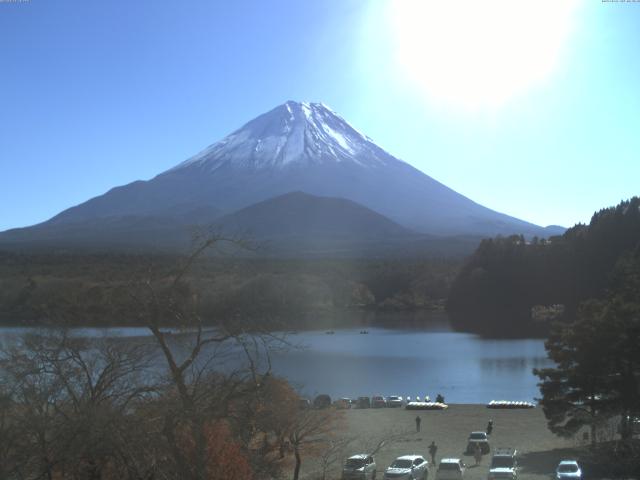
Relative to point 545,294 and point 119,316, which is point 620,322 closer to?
point 119,316

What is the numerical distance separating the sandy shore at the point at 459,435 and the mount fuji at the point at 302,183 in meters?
79.1

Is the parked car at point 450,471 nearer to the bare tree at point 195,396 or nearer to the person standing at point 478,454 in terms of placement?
the person standing at point 478,454

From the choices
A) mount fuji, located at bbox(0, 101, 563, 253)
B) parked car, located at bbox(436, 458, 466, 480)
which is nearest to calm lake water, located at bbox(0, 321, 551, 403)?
parked car, located at bbox(436, 458, 466, 480)

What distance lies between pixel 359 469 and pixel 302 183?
4093 inches

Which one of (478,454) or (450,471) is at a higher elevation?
(450,471)

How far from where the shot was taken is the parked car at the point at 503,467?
894cm

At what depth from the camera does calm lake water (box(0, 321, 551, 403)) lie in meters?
21.8

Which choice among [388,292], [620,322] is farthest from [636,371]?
[388,292]

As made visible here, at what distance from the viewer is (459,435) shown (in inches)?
558

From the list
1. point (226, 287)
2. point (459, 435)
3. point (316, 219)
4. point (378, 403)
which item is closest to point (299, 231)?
point (316, 219)

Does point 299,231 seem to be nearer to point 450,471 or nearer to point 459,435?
point 459,435

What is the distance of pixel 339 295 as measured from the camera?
163 feet

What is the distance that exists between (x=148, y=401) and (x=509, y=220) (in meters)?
116

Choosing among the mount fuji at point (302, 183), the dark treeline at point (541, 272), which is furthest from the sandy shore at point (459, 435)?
the mount fuji at point (302, 183)
